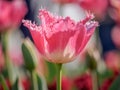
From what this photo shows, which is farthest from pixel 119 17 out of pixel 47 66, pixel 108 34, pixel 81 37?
pixel 108 34

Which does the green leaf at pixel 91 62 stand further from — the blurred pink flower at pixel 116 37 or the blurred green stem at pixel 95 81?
the blurred pink flower at pixel 116 37

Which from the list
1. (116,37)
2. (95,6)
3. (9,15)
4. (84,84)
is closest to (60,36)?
(84,84)

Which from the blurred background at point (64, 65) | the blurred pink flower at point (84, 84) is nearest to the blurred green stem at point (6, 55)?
the blurred background at point (64, 65)

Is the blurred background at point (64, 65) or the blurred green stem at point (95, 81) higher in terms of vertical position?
the blurred green stem at point (95, 81)

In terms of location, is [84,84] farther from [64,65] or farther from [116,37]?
[116,37]

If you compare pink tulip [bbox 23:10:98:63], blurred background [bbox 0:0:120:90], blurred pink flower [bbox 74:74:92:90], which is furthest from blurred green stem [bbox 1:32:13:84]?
pink tulip [bbox 23:10:98:63]
